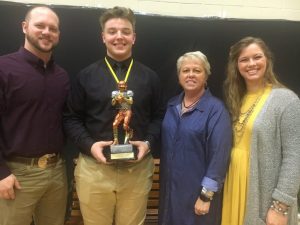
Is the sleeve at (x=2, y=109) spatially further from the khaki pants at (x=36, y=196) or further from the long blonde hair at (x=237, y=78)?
the long blonde hair at (x=237, y=78)

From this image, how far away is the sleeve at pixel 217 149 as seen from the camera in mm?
1463

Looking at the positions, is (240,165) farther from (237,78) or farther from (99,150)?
(99,150)

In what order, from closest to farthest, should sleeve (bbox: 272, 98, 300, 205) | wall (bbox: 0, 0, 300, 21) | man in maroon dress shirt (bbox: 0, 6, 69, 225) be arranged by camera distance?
sleeve (bbox: 272, 98, 300, 205) < man in maroon dress shirt (bbox: 0, 6, 69, 225) < wall (bbox: 0, 0, 300, 21)

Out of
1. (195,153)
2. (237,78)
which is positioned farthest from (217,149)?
(237,78)

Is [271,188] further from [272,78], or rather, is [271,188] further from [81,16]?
[81,16]

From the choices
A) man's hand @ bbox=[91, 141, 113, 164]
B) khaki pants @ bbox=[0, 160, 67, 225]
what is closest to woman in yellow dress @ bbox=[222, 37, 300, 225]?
man's hand @ bbox=[91, 141, 113, 164]

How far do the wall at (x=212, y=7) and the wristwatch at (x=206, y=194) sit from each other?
1.34 meters

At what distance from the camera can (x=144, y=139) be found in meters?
1.61

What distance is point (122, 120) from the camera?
1.47 m

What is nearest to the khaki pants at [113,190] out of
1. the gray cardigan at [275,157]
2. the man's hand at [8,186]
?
the man's hand at [8,186]

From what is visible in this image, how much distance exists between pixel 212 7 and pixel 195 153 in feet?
4.20

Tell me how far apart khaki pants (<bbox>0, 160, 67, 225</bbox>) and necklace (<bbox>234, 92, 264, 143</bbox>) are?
3.14 ft

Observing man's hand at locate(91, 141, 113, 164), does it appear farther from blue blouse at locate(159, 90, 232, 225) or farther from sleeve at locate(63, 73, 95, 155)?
blue blouse at locate(159, 90, 232, 225)

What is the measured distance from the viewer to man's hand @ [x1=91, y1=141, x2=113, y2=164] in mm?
1457
